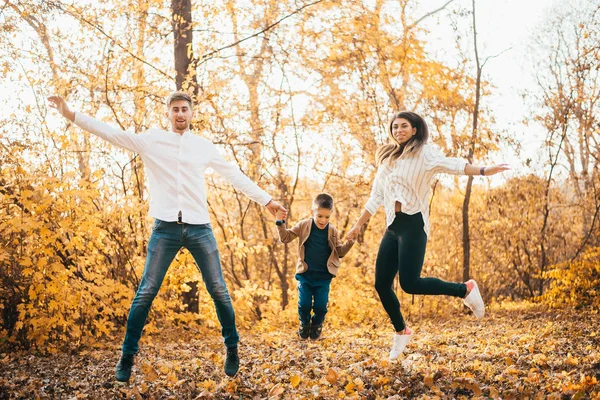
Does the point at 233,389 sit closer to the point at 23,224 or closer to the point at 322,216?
the point at 322,216

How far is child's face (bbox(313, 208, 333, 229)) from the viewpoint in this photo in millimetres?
6254

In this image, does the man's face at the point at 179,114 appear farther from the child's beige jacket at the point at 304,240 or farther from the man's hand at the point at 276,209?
the child's beige jacket at the point at 304,240

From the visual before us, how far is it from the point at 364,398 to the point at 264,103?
9.49 metres

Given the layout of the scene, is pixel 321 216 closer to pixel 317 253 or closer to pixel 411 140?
pixel 317 253

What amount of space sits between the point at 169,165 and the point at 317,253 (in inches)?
99.0

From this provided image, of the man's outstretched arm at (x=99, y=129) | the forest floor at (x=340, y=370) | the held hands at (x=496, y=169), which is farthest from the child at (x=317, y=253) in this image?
the man's outstretched arm at (x=99, y=129)

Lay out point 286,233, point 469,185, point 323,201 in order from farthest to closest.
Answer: point 469,185
point 323,201
point 286,233

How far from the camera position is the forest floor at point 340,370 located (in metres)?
3.99

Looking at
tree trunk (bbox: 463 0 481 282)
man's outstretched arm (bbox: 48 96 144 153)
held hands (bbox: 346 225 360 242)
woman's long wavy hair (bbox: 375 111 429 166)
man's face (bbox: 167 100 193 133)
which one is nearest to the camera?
man's outstretched arm (bbox: 48 96 144 153)

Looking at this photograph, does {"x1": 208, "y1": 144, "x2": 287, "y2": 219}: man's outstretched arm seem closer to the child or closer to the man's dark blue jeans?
the man's dark blue jeans

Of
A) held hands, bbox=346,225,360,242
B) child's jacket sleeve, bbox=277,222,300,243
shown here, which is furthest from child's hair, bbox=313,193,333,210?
held hands, bbox=346,225,360,242

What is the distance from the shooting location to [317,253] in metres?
6.43

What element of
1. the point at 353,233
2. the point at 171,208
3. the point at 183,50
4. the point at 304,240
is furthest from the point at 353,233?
the point at 183,50

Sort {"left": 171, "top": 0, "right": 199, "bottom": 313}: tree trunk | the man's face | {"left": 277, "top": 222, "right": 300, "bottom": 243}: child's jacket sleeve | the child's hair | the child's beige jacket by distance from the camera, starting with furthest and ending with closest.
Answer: {"left": 171, "top": 0, "right": 199, "bottom": 313}: tree trunk < the child's beige jacket < the child's hair < {"left": 277, "top": 222, "right": 300, "bottom": 243}: child's jacket sleeve < the man's face
